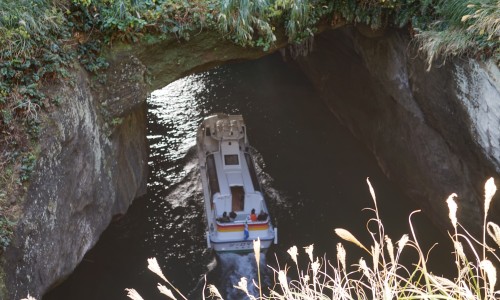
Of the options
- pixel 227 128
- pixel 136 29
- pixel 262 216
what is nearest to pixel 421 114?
pixel 262 216

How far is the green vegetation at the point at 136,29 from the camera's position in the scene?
7188 mm

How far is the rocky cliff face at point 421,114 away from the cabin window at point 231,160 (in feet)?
13.2

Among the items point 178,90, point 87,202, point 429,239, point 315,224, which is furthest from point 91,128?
point 178,90

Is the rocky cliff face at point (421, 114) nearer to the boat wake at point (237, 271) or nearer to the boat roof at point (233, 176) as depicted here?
the boat roof at point (233, 176)

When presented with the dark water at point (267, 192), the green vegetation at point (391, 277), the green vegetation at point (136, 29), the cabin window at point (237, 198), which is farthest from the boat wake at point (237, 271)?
the green vegetation at point (391, 277)

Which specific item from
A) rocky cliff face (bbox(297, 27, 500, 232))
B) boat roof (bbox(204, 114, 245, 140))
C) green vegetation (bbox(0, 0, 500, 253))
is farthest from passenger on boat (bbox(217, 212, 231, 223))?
rocky cliff face (bbox(297, 27, 500, 232))

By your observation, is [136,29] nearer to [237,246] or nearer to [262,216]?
[262,216]

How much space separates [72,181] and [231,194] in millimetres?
4563

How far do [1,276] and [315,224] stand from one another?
801 centimetres

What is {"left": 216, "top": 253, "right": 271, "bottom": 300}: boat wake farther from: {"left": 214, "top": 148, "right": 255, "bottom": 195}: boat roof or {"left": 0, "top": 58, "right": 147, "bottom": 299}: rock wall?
{"left": 0, "top": 58, "right": 147, "bottom": 299}: rock wall

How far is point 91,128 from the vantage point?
8.80 m

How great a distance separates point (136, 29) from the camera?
8.78 m

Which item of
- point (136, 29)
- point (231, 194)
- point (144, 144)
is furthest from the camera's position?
point (144, 144)

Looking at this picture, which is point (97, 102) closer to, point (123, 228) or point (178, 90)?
point (123, 228)
